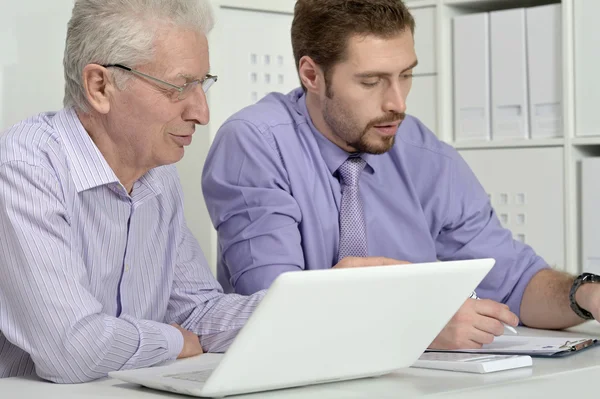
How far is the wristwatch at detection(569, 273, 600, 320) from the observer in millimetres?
1752

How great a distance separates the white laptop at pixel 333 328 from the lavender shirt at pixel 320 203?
62 centimetres

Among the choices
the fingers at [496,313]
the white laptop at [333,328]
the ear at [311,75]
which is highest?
the ear at [311,75]

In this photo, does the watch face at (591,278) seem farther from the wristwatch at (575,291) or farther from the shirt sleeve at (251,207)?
the shirt sleeve at (251,207)

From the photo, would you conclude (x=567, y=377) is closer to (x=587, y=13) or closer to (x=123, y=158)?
(x=123, y=158)

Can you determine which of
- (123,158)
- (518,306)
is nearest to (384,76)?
(518,306)

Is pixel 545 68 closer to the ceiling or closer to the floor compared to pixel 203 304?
closer to the ceiling

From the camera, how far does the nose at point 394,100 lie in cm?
193

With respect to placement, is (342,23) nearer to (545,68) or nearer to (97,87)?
(97,87)

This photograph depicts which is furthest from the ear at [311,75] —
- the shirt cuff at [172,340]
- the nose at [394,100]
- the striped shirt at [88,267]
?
the shirt cuff at [172,340]

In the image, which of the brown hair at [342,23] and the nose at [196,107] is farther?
the brown hair at [342,23]

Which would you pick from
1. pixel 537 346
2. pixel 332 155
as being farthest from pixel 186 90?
pixel 537 346

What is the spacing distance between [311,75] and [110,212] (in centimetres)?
73

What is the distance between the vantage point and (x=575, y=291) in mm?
1769

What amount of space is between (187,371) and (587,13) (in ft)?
6.39
